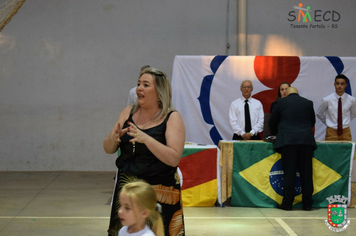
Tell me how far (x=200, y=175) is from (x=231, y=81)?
2.40 meters

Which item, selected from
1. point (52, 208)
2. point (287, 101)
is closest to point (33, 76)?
point (52, 208)

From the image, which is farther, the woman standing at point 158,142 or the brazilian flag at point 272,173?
the brazilian flag at point 272,173

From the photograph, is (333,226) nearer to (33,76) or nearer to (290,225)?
(290,225)

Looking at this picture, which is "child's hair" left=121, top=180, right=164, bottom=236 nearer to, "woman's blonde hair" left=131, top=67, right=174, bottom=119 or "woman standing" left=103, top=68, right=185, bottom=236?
"woman standing" left=103, top=68, right=185, bottom=236

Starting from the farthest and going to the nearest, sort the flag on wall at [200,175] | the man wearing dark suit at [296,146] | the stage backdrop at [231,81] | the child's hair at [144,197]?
the stage backdrop at [231,81] → the flag on wall at [200,175] → the man wearing dark suit at [296,146] → the child's hair at [144,197]

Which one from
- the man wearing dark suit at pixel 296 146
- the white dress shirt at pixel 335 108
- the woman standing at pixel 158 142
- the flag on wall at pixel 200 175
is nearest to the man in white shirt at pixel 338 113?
the white dress shirt at pixel 335 108

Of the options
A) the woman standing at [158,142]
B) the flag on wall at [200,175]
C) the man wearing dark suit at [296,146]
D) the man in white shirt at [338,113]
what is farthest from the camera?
the man in white shirt at [338,113]

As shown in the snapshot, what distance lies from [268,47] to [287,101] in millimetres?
3427

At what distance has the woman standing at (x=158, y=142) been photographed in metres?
2.49

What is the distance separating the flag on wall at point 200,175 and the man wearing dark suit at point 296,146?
2.66 ft

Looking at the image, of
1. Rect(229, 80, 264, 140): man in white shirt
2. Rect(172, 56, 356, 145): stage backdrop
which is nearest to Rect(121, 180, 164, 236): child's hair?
Rect(229, 80, 264, 140): man in white shirt

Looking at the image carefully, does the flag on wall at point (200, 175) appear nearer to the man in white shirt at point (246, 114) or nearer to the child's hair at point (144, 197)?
the man in white shirt at point (246, 114)

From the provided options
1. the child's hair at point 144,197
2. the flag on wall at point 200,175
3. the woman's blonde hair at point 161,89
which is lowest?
the flag on wall at point 200,175

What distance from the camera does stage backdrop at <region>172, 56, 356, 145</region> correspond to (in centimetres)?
748
